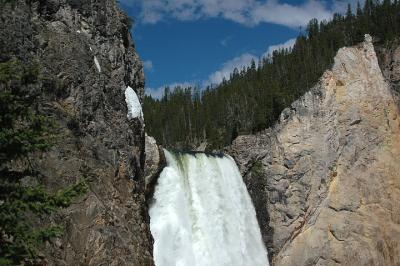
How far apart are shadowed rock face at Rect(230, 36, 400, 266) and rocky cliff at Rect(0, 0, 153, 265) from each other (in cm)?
1450

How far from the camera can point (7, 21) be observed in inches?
922

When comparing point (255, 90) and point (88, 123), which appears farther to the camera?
point (255, 90)

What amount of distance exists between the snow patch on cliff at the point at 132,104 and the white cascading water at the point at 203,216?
5.42 metres

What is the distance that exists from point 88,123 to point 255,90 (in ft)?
182

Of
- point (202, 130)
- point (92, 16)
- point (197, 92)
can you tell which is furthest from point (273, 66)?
point (92, 16)

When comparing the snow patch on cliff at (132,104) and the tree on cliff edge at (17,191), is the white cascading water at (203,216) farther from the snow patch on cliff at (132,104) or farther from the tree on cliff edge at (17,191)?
the tree on cliff edge at (17,191)

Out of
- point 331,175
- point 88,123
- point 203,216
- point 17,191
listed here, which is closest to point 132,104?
point 88,123

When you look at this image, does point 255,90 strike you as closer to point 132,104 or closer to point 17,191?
point 132,104

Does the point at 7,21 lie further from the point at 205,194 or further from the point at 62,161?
the point at 205,194

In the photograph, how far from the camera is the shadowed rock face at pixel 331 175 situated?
40.7 metres

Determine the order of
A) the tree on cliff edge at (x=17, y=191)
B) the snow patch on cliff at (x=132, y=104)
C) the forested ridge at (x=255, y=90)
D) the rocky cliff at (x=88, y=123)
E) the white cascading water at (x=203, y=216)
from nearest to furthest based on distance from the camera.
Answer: the tree on cliff edge at (x=17, y=191) → the rocky cliff at (x=88, y=123) → the snow patch on cliff at (x=132, y=104) → the white cascading water at (x=203, y=216) → the forested ridge at (x=255, y=90)

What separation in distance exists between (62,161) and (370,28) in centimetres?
5230

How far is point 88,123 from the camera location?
84.7ft

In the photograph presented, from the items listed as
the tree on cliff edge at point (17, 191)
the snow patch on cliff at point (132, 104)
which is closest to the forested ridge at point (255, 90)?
Result: the snow patch on cliff at point (132, 104)
